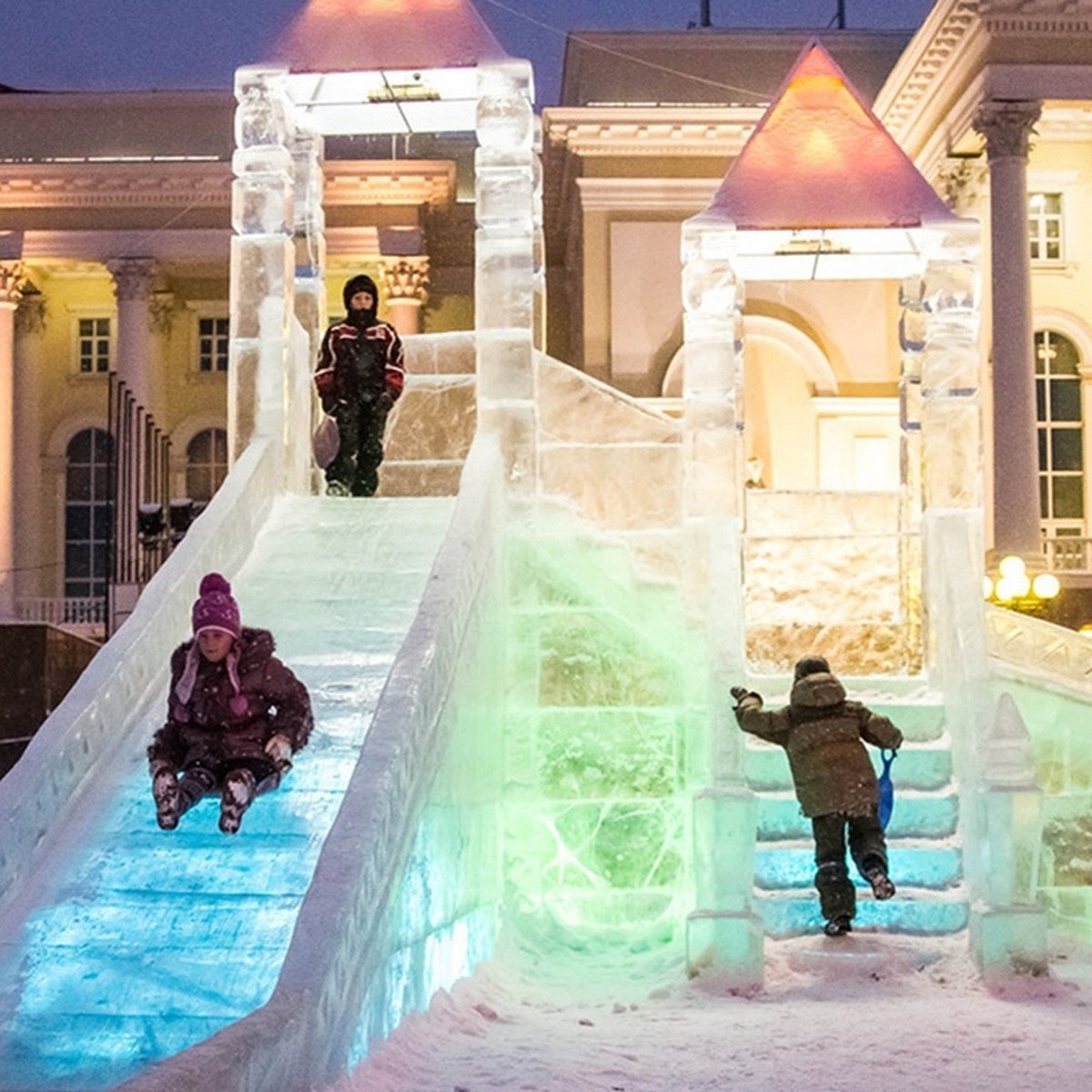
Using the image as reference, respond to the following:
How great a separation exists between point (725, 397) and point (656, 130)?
18.9m

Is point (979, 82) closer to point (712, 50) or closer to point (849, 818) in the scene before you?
point (712, 50)

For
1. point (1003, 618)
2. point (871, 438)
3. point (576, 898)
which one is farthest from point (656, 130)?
point (576, 898)

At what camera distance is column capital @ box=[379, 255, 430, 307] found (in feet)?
113

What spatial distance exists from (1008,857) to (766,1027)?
1.91m

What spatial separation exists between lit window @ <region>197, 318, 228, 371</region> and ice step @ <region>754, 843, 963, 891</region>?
2878 cm

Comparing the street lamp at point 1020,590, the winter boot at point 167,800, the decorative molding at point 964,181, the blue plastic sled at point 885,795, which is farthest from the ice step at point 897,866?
the decorative molding at point 964,181

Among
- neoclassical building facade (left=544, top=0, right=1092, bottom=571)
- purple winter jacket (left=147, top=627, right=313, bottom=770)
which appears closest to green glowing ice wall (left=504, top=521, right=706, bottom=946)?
purple winter jacket (left=147, top=627, right=313, bottom=770)

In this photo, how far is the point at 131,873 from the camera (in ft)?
26.0

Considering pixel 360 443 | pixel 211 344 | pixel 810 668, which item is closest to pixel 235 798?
pixel 810 668

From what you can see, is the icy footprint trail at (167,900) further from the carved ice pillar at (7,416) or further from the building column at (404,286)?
the carved ice pillar at (7,416)

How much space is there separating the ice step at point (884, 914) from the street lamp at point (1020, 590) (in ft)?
38.3

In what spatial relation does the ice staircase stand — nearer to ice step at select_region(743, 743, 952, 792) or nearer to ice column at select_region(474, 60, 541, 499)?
ice step at select_region(743, 743, 952, 792)

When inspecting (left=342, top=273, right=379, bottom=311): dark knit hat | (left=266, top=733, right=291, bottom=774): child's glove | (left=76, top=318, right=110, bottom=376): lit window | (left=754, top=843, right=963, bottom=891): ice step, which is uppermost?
(left=76, top=318, right=110, bottom=376): lit window

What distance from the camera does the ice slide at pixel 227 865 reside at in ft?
21.8
